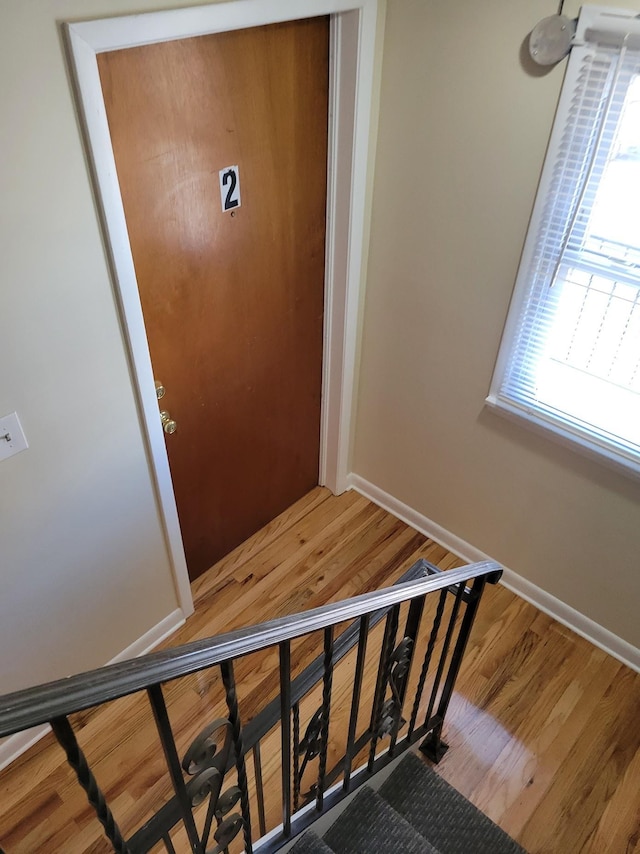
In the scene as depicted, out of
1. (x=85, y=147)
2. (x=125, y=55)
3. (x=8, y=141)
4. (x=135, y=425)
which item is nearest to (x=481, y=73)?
(x=125, y=55)

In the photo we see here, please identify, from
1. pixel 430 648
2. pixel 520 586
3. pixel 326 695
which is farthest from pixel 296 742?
pixel 520 586

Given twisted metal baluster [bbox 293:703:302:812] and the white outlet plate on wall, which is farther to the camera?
the white outlet plate on wall

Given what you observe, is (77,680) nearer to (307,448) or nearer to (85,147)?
(85,147)

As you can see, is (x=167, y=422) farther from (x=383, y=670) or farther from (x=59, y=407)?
(x=383, y=670)

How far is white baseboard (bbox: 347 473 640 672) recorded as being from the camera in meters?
2.34

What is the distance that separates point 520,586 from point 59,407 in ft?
6.34

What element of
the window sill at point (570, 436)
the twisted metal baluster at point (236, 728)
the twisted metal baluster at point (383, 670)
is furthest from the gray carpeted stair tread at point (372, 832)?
the window sill at point (570, 436)

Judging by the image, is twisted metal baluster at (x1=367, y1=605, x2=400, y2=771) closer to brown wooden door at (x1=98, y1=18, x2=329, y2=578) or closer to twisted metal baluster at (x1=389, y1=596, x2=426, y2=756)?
twisted metal baluster at (x1=389, y1=596, x2=426, y2=756)

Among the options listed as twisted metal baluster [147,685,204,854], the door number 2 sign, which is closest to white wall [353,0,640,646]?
the door number 2 sign

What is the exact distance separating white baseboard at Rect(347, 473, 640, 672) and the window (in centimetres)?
74

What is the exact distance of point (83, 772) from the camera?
2.45ft

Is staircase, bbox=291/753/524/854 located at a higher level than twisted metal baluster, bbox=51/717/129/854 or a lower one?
lower

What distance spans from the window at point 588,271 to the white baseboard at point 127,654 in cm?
150

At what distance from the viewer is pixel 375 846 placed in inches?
62.4
